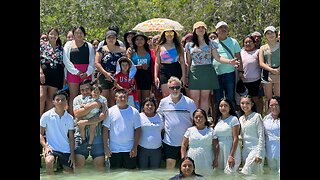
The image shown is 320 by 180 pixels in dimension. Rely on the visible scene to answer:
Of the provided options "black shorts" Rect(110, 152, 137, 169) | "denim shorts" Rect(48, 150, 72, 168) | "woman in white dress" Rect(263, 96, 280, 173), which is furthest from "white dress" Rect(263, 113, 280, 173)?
"denim shorts" Rect(48, 150, 72, 168)

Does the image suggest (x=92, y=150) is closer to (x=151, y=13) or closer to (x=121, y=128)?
(x=121, y=128)

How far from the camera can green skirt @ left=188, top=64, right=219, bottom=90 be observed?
368 inches

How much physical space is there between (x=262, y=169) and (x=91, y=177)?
8.41 feet

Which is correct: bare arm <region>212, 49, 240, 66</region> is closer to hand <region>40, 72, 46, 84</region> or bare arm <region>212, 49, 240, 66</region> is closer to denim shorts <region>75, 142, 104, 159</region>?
denim shorts <region>75, 142, 104, 159</region>

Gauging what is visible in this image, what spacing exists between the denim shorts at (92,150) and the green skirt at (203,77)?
190 cm

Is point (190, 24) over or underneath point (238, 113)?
over

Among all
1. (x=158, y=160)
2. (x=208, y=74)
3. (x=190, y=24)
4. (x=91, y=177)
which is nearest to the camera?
(x=91, y=177)

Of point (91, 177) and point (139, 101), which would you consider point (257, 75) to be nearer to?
point (139, 101)

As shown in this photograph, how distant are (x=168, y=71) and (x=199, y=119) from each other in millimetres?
1395

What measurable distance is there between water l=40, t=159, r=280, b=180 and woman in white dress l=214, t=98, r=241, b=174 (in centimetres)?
15

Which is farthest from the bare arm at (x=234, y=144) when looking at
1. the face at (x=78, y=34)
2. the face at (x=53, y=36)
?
the face at (x=53, y=36)

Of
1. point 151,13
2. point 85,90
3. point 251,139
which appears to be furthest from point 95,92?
point 151,13
